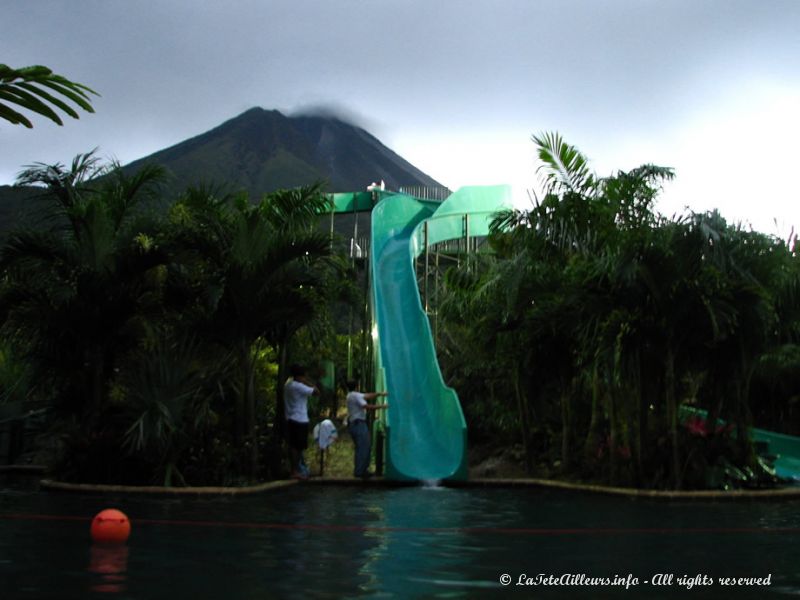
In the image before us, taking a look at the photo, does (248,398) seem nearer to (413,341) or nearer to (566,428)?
(566,428)

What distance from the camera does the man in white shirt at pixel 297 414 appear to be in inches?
473

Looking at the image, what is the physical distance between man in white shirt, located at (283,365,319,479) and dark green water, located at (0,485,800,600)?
2711 mm

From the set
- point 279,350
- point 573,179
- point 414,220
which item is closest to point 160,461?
point 279,350

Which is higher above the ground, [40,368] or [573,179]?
[573,179]

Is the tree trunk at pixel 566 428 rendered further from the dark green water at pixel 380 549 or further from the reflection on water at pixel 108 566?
the reflection on water at pixel 108 566

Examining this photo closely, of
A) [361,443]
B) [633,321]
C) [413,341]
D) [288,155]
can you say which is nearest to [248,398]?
[361,443]

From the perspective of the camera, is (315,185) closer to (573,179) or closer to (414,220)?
(573,179)

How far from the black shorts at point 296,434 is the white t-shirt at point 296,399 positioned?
57 mm

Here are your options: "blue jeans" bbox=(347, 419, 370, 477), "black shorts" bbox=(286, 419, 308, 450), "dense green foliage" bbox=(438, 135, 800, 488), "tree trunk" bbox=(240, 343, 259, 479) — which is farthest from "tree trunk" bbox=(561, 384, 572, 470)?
"tree trunk" bbox=(240, 343, 259, 479)

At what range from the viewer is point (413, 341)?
18609 millimetres

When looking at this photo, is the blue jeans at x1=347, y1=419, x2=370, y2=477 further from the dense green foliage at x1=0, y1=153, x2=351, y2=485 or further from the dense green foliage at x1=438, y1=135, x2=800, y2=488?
the dense green foliage at x1=438, y1=135, x2=800, y2=488

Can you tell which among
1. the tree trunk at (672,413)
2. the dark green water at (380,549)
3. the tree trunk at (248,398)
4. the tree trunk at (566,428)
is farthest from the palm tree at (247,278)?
the tree trunk at (672,413)

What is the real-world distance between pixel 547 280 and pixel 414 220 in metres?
15.1

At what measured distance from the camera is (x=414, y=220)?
27.1m
